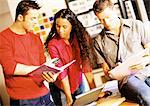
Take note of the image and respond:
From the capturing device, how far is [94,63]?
1040 mm

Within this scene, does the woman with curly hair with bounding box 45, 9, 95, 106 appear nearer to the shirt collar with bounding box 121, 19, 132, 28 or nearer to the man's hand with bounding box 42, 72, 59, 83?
the man's hand with bounding box 42, 72, 59, 83

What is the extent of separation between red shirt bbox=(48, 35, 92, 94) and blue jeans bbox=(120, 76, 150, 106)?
0.56ft

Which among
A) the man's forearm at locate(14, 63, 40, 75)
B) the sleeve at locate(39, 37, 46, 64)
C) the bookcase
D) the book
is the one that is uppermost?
the bookcase

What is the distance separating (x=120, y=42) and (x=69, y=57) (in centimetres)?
23

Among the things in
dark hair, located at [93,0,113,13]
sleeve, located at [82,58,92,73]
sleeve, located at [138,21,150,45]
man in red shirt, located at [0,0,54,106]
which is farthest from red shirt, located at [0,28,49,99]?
A: sleeve, located at [138,21,150,45]

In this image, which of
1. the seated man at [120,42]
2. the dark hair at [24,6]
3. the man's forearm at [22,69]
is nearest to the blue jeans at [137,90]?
the seated man at [120,42]

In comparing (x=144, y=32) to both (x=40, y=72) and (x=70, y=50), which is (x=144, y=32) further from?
(x=40, y=72)

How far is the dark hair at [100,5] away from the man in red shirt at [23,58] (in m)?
0.24

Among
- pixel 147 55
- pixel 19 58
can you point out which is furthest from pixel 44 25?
pixel 147 55

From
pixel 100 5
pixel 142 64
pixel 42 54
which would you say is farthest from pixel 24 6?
pixel 142 64

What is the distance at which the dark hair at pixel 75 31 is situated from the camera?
3.35 feet

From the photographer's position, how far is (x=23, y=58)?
3.14 feet

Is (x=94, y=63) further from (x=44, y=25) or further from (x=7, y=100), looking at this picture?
(x=7, y=100)

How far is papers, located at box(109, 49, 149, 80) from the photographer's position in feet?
3.31
